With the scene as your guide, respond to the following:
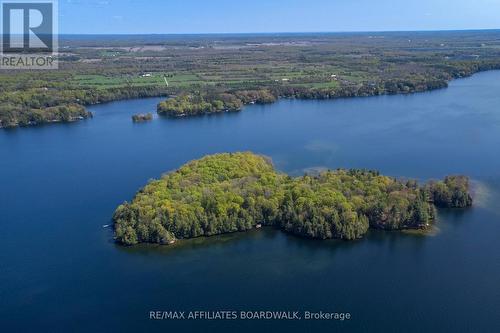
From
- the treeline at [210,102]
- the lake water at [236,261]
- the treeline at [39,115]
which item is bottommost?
the lake water at [236,261]

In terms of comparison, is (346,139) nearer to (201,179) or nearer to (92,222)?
(201,179)

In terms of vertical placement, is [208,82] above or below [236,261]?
above

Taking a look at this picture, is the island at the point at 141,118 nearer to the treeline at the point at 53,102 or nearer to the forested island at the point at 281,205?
the treeline at the point at 53,102

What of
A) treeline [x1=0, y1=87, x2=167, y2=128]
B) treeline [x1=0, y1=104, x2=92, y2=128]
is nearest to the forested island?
treeline [x1=0, y1=104, x2=92, y2=128]

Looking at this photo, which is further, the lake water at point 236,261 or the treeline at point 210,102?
the treeline at point 210,102

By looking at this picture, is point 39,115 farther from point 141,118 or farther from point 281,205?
point 281,205

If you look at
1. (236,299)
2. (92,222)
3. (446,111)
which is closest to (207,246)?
(236,299)

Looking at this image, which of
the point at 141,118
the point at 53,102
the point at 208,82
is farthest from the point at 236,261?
the point at 208,82

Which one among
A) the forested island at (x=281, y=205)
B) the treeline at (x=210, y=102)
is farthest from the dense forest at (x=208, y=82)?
the forested island at (x=281, y=205)
